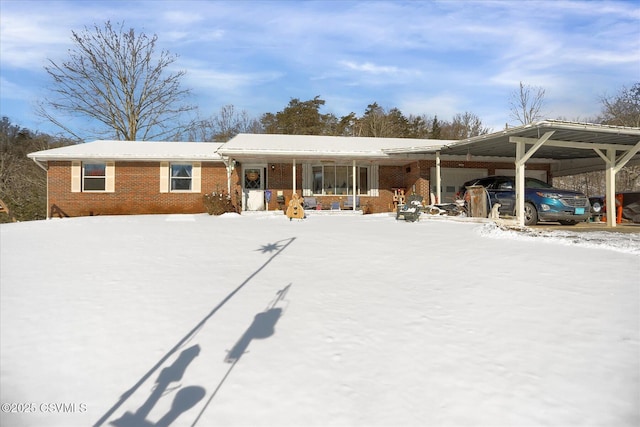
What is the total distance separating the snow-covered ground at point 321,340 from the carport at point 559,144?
12.0 feet

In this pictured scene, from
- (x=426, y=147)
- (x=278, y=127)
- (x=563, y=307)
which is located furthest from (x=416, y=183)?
(x=278, y=127)

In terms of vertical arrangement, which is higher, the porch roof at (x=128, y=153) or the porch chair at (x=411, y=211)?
the porch roof at (x=128, y=153)

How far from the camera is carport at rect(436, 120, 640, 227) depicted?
29.0 feet

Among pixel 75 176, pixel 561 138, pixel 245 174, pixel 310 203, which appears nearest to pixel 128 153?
pixel 75 176

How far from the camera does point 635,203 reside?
1207 cm

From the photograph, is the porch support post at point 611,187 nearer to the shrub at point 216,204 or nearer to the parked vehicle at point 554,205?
the parked vehicle at point 554,205

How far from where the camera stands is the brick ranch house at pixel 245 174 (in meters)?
15.8

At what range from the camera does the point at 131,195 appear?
16.3 meters

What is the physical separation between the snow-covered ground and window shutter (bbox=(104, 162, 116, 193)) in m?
11.1

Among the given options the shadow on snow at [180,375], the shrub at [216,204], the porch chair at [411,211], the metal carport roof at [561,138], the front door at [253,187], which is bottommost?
the shadow on snow at [180,375]

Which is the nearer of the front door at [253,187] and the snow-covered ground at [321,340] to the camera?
the snow-covered ground at [321,340]

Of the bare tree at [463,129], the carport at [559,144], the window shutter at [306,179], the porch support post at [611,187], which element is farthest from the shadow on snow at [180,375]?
the bare tree at [463,129]

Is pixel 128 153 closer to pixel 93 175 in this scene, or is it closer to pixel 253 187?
pixel 93 175

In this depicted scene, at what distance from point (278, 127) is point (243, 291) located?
3464 cm
